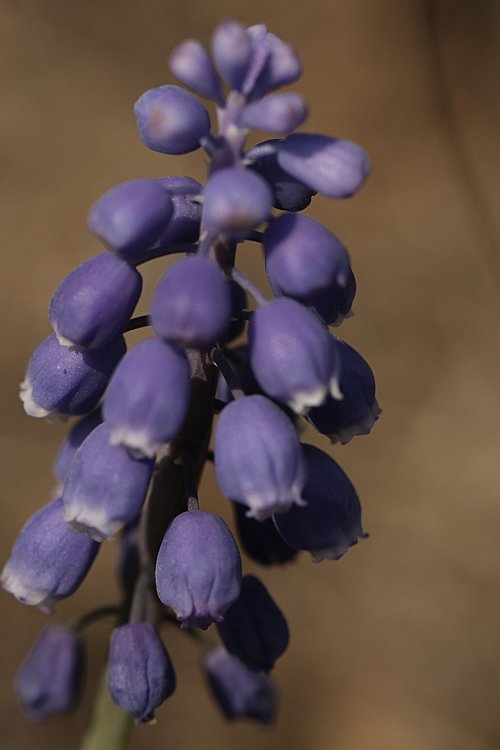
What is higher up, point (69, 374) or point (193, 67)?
point (193, 67)

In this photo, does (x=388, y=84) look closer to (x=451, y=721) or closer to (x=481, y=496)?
(x=481, y=496)

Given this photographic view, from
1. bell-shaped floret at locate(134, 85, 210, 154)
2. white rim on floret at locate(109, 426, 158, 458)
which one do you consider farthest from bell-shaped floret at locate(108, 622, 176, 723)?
bell-shaped floret at locate(134, 85, 210, 154)

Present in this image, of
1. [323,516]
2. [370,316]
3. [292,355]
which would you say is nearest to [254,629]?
[323,516]

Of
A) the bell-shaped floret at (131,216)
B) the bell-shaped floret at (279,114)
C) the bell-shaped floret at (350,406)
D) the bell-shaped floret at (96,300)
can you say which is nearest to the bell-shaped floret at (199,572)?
the bell-shaped floret at (350,406)

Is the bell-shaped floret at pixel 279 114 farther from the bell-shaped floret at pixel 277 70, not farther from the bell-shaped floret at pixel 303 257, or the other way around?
the bell-shaped floret at pixel 303 257

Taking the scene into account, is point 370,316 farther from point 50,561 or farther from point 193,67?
point 193,67

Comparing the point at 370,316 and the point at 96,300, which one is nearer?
the point at 96,300

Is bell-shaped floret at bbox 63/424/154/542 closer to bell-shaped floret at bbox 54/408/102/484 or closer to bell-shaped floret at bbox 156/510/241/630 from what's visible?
bell-shaped floret at bbox 156/510/241/630
